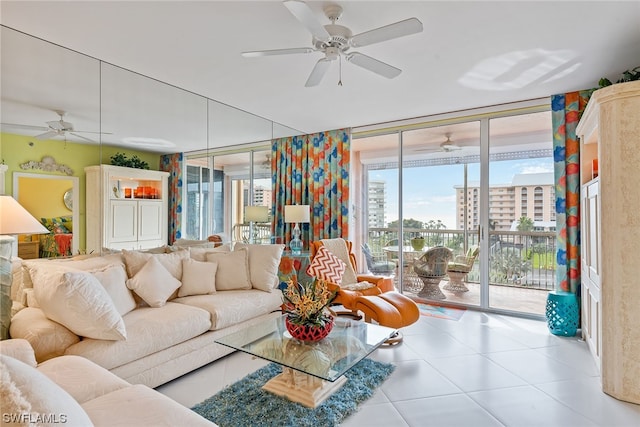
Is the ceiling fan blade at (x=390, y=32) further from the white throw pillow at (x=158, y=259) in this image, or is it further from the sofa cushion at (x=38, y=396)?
the white throw pillow at (x=158, y=259)

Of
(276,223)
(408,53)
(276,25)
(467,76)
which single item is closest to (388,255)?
(276,223)

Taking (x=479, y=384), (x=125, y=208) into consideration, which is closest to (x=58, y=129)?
(x=125, y=208)

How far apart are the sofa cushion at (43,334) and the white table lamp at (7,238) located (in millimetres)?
68

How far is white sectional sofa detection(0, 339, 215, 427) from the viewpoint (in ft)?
2.87

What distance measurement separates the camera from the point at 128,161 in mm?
3299

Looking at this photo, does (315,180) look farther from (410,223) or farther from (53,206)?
(53,206)

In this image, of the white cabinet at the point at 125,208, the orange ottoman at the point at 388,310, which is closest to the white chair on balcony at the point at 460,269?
the orange ottoman at the point at 388,310

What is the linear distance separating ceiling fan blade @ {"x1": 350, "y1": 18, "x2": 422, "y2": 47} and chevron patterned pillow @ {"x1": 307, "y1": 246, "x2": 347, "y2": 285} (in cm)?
245

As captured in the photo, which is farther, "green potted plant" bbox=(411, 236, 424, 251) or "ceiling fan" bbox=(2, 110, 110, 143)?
"green potted plant" bbox=(411, 236, 424, 251)

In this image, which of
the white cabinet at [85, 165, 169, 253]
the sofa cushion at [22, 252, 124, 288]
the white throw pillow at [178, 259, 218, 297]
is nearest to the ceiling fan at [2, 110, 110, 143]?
the white cabinet at [85, 165, 169, 253]

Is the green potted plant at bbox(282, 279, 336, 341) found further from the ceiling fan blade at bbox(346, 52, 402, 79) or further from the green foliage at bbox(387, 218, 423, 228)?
the green foliage at bbox(387, 218, 423, 228)

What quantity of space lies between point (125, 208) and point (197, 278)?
98 centimetres

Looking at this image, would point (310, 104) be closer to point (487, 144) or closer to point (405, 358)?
point (487, 144)

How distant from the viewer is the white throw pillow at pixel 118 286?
2.46 meters
